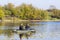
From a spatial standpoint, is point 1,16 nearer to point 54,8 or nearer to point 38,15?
point 38,15

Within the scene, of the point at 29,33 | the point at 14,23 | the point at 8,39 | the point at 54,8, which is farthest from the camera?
the point at 14,23

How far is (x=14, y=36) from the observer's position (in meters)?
4.35

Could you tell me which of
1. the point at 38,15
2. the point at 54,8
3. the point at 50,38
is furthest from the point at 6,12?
the point at 50,38

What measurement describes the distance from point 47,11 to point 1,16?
1196 mm

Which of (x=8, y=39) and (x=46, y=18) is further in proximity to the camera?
(x=46, y=18)

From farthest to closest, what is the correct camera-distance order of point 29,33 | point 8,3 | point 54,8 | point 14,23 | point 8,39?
point 14,23 < point 8,3 < point 54,8 < point 29,33 < point 8,39

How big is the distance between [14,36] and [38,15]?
1.26m

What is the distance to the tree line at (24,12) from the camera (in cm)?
526

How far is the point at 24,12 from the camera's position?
554cm

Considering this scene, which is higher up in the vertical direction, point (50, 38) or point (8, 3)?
point (8, 3)

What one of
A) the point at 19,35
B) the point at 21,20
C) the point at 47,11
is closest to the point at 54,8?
the point at 47,11

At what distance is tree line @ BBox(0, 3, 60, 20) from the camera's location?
17.3ft

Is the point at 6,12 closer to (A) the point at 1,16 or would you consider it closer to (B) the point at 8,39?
(A) the point at 1,16

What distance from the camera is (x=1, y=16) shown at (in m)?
5.52
